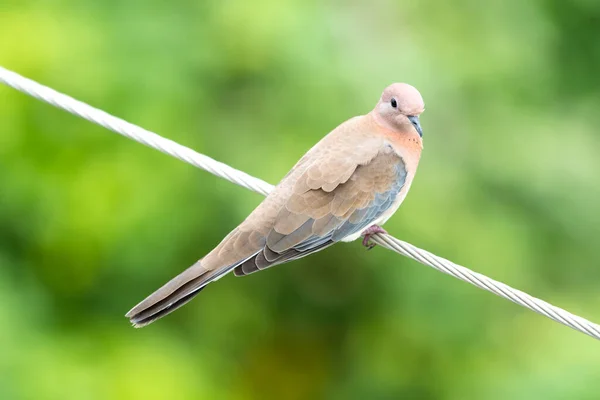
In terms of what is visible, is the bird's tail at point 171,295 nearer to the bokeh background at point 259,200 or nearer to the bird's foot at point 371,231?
the bird's foot at point 371,231

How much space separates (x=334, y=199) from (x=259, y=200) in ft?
2.91

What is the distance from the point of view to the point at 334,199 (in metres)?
4.44

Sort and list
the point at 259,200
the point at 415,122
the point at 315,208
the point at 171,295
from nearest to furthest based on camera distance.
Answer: the point at 171,295 < the point at 315,208 < the point at 415,122 < the point at 259,200

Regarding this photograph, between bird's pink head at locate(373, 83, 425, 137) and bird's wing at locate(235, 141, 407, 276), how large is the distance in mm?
158

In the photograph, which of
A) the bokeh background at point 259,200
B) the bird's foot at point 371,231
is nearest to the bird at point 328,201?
the bird's foot at point 371,231

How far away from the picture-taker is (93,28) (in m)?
5.72

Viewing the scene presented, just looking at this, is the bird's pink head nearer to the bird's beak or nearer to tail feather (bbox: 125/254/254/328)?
the bird's beak

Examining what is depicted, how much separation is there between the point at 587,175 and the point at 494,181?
592 mm

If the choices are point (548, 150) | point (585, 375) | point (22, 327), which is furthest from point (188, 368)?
point (548, 150)

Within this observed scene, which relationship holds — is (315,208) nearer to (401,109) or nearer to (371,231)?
(371,231)

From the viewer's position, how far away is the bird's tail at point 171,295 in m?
3.99

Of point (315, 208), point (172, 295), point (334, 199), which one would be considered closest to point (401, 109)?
point (334, 199)

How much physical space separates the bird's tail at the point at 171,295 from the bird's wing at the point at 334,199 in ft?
0.50

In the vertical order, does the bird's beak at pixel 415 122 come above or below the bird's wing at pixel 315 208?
above
